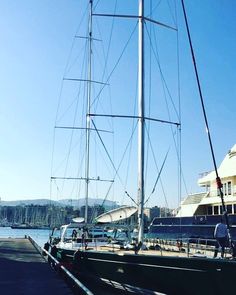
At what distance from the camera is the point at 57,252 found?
26.0 meters

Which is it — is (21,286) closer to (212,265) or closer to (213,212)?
(212,265)

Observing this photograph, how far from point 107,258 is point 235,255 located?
6170 mm

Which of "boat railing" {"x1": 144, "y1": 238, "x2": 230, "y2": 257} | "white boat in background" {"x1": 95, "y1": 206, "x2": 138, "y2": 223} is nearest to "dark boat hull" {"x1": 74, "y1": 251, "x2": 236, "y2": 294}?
"boat railing" {"x1": 144, "y1": 238, "x2": 230, "y2": 257}

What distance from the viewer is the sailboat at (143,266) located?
1191 centimetres

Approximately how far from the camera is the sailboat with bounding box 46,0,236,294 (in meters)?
11.9

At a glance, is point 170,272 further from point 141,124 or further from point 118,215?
point 118,215

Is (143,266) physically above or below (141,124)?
below

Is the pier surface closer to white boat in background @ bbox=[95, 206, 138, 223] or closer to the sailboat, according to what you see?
the sailboat

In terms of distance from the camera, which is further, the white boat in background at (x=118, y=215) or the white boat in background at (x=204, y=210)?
the white boat in background at (x=204, y=210)

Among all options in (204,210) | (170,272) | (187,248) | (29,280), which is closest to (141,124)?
(187,248)

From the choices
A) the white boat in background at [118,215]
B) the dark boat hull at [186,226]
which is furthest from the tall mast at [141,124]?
the dark boat hull at [186,226]

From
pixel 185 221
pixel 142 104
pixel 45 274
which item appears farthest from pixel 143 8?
pixel 185 221

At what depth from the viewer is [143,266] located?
14.5 m

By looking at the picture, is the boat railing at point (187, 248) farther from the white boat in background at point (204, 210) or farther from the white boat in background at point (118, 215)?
the white boat in background at point (204, 210)
